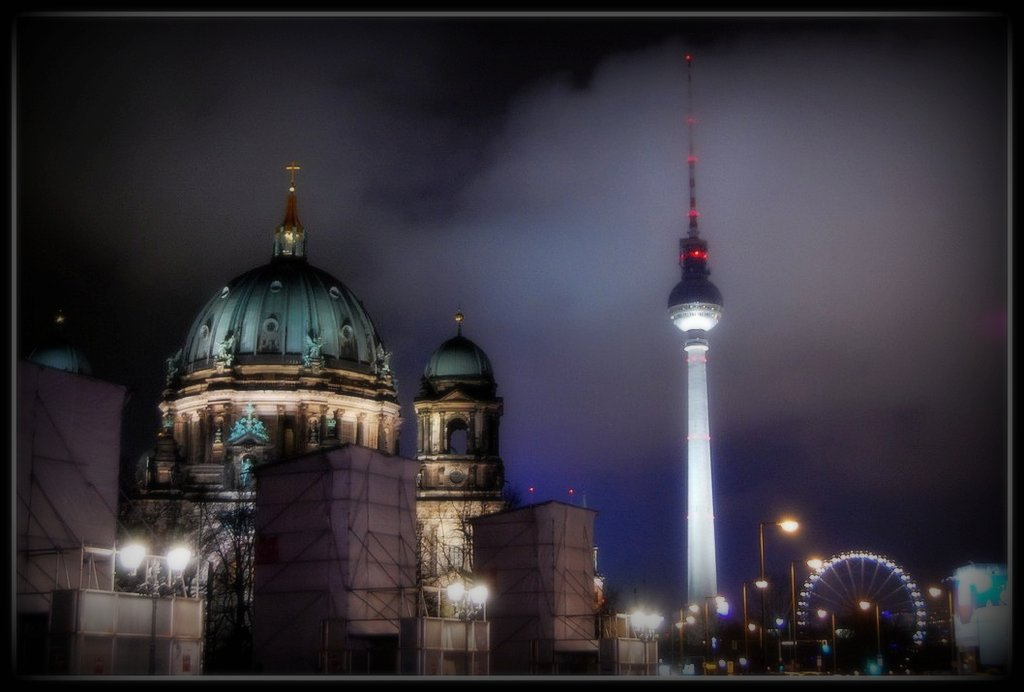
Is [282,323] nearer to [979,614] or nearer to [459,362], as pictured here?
[459,362]

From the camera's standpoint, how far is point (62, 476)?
40219 mm

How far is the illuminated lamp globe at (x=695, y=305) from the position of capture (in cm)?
16050

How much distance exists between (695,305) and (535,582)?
106524mm

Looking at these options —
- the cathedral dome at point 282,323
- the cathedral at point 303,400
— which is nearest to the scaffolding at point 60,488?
the cathedral at point 303,400

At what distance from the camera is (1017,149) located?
77.0 feet

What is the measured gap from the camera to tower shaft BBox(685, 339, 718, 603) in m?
160

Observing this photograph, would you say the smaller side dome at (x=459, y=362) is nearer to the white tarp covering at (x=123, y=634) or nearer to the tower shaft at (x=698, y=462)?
the tower shaft at (x=698, y=462)

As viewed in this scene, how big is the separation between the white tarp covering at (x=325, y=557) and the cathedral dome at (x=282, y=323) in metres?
65.2

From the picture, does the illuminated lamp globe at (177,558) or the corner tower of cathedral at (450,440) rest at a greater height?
the corner tower of cathedral at (450,440)

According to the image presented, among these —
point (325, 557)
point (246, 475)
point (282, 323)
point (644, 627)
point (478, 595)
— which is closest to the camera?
point (478, 595)

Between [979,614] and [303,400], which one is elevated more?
[303,400]

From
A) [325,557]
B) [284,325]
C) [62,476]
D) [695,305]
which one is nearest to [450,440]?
[284,325]

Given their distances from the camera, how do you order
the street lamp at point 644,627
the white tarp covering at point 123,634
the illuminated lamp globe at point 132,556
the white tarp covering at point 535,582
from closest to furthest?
the white tarp covering at point 123,634 < the illuminated lamp globe at point 132,556 < the white tarp covering at point 535,582 < the street lamp at point 644,627

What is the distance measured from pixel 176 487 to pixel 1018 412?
86032mm
